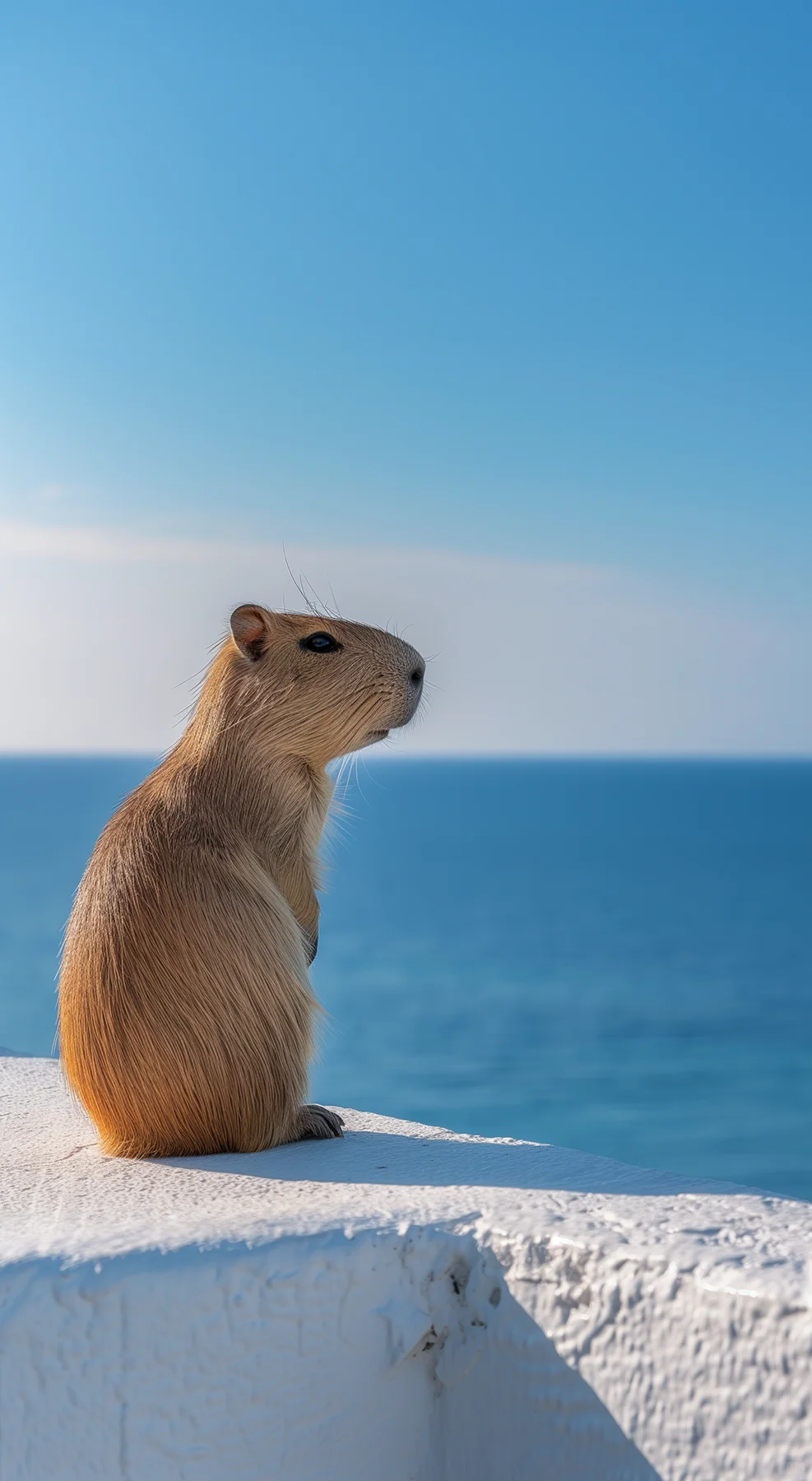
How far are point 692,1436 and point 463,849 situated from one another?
52.9m

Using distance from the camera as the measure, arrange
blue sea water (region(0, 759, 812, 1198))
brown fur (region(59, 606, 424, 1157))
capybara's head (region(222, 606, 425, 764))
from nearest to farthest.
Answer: brown fur (region(59, 606, 424, 1157))
capybara's head (region(222, 606, 425, 764))
blue sea water (region(0, 759, 812, 1198))

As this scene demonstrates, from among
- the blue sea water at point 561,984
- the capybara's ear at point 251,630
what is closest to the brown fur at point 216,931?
the capybara's ear at point 251,630

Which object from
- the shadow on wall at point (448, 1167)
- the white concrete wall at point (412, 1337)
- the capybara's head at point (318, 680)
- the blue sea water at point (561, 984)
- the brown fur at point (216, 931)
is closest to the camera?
the white concrete wall at point (412, 1337)

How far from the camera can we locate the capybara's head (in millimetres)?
2025

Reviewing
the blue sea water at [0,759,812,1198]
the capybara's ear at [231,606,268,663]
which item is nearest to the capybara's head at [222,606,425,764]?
the capybara's ear at [231,606,268,663]

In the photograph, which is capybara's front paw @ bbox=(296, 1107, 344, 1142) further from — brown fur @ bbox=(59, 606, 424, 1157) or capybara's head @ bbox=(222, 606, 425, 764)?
capybara's head @ bbox=(222, 606, 425, 764)

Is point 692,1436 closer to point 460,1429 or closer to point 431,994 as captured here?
point 460,1429

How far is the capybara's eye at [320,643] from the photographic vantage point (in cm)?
209

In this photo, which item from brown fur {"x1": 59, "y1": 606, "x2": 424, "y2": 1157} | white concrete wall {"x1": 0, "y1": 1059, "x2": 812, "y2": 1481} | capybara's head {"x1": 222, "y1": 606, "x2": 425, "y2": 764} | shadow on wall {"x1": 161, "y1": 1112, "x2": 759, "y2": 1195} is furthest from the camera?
capybara's head {"x1": 222, "y1": 606, "x2": 425, "y2": 764}

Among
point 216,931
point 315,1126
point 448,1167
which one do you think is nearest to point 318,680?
point 216,931

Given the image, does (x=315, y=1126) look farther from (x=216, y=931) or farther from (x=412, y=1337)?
(x=412, y=1337)

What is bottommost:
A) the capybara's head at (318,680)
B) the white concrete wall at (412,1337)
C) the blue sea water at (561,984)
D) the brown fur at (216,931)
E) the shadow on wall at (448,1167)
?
the white concrete wall at (412,1337)

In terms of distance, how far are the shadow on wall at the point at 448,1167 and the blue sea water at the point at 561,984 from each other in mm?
236

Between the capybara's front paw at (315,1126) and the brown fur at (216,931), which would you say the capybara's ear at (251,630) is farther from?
the capybara's front paw at (315,1126)
